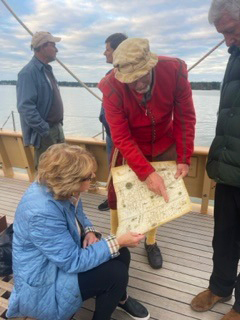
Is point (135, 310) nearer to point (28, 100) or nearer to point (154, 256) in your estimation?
point (154, 256)

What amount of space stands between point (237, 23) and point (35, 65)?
1.88m

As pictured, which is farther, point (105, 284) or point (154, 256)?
point (154, 256)

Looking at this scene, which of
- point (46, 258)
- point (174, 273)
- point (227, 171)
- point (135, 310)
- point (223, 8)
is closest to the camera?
point (223, 8)

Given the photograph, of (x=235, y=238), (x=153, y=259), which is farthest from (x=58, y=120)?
(x=235, y=238)

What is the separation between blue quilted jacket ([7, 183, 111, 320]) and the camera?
44.6 inches

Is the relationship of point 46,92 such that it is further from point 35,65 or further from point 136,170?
point 136,170

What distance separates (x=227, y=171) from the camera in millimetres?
1300

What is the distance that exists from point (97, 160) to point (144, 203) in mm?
1892

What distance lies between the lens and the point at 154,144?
1674 millimetres

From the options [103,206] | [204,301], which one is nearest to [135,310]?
[204,301]

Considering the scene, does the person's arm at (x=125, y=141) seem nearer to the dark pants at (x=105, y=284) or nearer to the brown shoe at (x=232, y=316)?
the dark pants at (x=105, y=284)

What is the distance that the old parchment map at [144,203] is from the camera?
1465 millimetres

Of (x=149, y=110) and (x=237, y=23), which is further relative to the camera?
(x=149, y=110)

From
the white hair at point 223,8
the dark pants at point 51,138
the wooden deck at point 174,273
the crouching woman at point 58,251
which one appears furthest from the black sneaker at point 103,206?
the white hair at point 223,8
